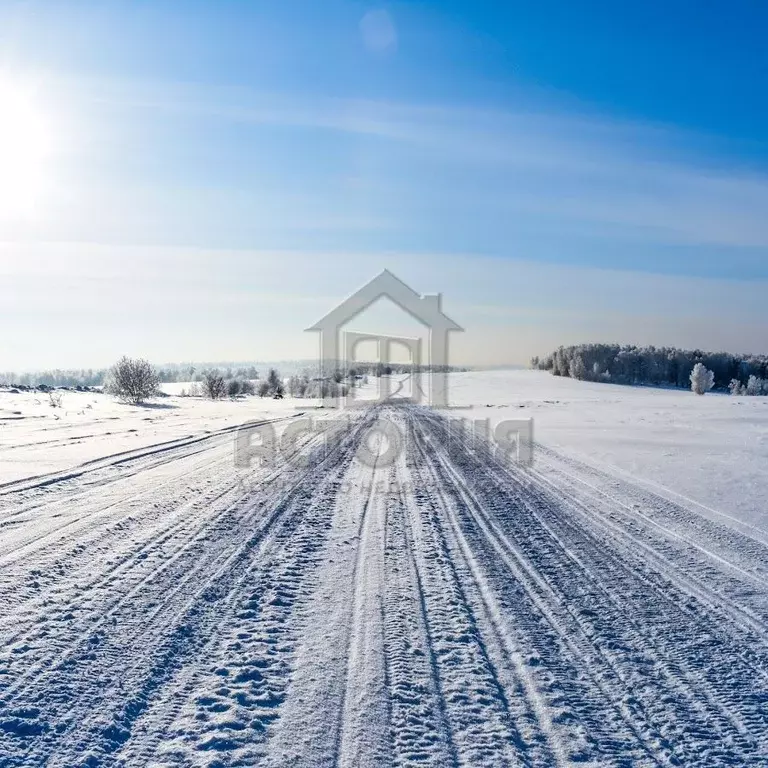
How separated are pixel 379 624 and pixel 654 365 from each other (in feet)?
322

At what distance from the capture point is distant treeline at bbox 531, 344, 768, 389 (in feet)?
297

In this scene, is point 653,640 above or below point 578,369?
below

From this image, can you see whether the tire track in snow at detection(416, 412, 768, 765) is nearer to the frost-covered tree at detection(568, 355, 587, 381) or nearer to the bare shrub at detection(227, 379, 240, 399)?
the bare shrub at detection(227, 379, 240, 399)

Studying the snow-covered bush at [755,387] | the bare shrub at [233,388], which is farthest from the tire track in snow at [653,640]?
the snow-covered bush at [755,387]

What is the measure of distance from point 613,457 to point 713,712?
1016 centimetres

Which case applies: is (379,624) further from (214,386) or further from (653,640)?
(214,386)

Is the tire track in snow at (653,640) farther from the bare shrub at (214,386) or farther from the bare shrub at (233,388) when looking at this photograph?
the bare shrub at (233,388)

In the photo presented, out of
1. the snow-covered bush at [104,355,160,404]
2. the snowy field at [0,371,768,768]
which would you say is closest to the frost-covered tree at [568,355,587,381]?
the snow-covered bush at [104,355,160,404]

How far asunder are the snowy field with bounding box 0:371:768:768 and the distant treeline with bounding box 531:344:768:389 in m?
88.6

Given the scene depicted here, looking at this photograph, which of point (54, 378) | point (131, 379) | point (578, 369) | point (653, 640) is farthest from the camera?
point (54, 378)

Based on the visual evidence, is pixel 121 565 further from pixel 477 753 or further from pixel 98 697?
pixel 477 753

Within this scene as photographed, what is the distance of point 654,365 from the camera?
302 ft

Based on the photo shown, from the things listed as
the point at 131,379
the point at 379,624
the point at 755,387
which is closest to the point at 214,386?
the point at 131,379

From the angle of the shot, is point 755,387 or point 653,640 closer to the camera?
point 653,640
